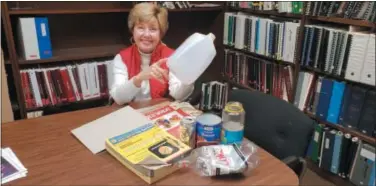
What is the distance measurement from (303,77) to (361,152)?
52 centimetres

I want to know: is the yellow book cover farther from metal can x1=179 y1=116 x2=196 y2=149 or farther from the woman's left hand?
the woman's left hand

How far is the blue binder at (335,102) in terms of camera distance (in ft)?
5.63

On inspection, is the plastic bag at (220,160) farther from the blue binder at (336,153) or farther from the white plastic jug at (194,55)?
the blue binder at (336,153)

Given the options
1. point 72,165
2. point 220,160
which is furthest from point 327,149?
point 72,165

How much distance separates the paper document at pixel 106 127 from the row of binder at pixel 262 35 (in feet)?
3.98

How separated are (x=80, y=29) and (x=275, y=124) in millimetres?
1630

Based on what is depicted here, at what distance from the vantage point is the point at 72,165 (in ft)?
3.02

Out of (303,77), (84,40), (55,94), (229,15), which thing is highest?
(229,15)

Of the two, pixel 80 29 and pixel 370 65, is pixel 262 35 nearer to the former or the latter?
pixel 370 65

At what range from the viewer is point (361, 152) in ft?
5.70

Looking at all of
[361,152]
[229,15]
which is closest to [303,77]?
[361,152]

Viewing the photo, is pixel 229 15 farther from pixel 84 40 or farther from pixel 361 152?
pixel 361 152

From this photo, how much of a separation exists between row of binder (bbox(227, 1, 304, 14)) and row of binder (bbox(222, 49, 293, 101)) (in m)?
0.34

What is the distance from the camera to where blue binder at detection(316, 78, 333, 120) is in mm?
1795
